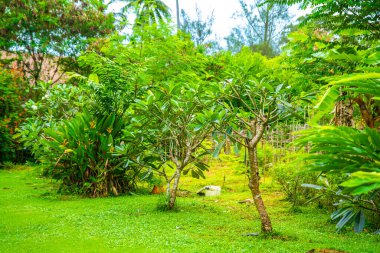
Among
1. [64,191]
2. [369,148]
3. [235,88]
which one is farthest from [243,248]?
[64,191]

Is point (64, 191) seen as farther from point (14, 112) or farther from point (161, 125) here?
point (14, 112)

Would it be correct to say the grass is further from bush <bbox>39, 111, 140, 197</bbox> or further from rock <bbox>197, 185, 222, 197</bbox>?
bush <bbox>39, 111, 140, 197</bbox>

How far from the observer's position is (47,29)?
13.4m

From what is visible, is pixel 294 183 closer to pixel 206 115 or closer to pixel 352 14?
Answer: pixel 206 115

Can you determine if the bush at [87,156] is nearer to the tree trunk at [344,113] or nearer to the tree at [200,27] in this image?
the tree trunk at [344,113]

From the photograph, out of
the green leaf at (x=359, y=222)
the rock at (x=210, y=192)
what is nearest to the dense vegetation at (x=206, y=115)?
the green leaf at (x=359, y=222)

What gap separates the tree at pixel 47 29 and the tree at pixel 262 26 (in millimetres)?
6445

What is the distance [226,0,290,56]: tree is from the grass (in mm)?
12610

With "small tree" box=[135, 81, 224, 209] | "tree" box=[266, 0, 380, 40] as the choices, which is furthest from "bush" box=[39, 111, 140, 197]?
"tree" box=[266, 0, 380, 40]

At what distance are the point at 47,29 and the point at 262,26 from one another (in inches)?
370

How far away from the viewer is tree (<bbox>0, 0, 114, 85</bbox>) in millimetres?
12703

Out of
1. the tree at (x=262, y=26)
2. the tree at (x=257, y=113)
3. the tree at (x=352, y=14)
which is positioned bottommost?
the tree at (x=257, y=113)

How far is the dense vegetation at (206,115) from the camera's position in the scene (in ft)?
5.57

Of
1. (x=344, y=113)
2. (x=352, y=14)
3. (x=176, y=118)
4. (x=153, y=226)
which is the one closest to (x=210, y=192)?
(x=176, y=118)
